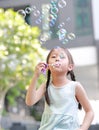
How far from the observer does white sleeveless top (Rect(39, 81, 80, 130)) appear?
1065 millimetres

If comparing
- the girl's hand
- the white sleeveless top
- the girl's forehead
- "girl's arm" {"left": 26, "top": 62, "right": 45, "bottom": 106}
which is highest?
the girl's forehead

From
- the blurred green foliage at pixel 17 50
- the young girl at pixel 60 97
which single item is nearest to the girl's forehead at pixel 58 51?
the young girl at pixel 60 97

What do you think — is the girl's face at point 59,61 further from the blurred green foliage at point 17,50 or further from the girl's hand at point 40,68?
the blurred green foliage at point 17,50

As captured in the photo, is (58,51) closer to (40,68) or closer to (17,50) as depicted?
(40,68)

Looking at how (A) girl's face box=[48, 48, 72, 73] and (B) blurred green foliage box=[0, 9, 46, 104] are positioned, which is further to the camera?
(B) blurred green foliage box=[0, 9, 46, 104]

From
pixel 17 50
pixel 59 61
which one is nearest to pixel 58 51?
pixel 59 61

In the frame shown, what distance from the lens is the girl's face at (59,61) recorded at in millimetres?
1085

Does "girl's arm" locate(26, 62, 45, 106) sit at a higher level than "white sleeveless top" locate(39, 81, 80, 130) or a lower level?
higher

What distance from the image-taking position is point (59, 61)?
3.57 ft

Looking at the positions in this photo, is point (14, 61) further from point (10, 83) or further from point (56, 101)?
point (56, 101)

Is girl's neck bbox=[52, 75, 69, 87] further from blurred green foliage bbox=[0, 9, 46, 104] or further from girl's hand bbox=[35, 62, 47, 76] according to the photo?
blurred green foliage bbox=[0, 9, 46, 104]

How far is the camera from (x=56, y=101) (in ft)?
3.59

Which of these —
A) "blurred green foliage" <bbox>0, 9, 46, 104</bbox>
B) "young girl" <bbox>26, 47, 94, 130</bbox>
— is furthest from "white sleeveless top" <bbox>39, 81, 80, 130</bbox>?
"blurred green foliage" <bbox>0, 9, 46, 104</bbox>

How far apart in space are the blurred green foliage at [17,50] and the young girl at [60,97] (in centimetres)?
142
